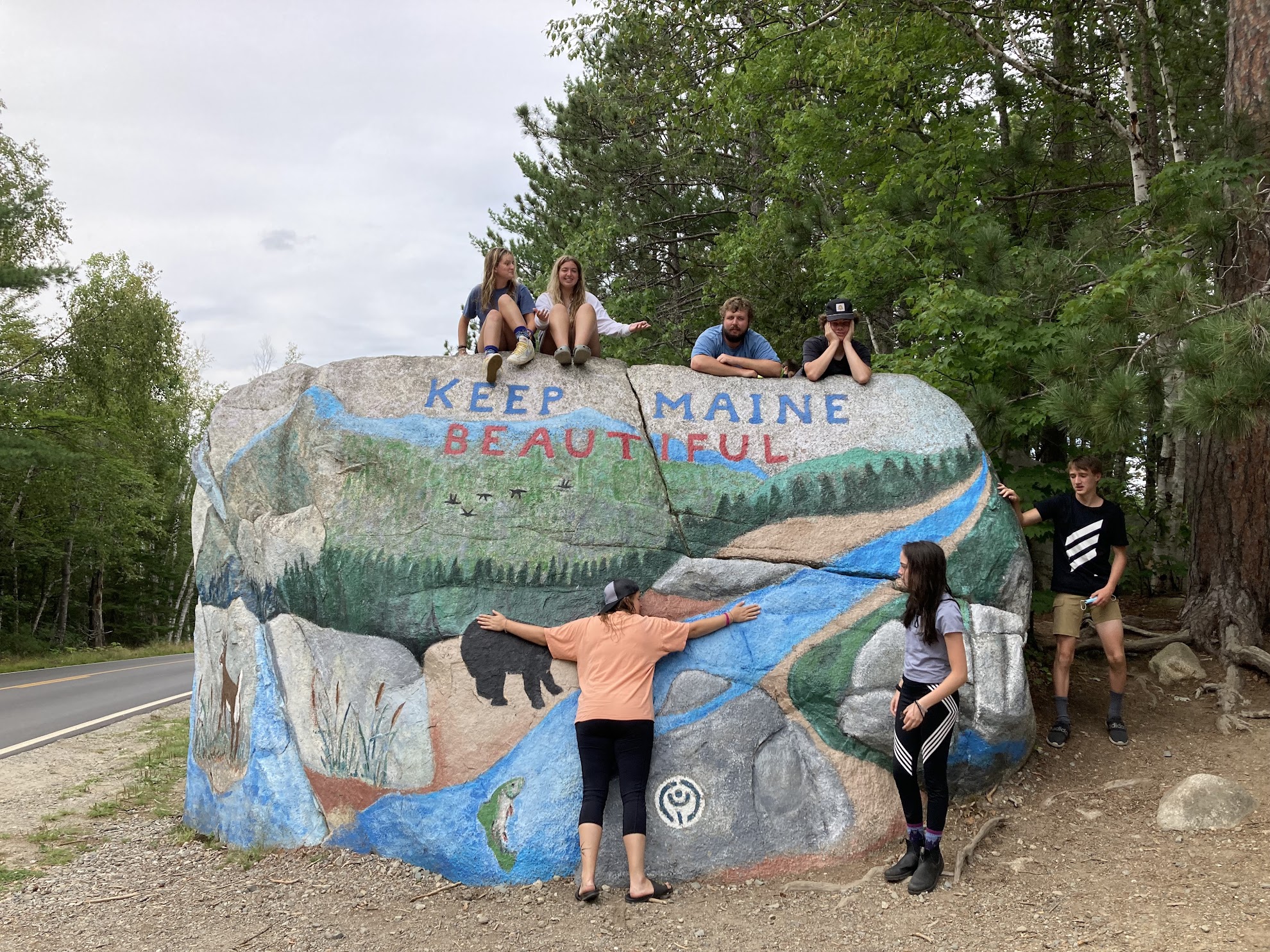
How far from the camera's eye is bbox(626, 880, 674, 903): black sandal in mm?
4109

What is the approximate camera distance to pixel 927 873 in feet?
13.1

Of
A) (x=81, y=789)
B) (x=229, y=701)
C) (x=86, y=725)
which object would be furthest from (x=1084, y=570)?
(x=86, y=725)

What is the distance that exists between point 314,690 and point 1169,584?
9.89 meters

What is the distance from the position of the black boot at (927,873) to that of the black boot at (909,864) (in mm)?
49

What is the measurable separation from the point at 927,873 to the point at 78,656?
1885 cm

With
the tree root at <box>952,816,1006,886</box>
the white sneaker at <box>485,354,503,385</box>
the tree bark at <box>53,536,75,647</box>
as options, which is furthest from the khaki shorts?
the tree bark at <box>53,536,75,647</box>

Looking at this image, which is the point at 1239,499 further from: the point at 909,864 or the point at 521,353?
the point at 521,353

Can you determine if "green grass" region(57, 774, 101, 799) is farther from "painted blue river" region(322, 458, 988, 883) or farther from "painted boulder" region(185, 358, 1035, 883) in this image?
"painted blue river" region(322, 458, 988, 883)

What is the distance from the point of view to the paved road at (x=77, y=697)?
9156mm

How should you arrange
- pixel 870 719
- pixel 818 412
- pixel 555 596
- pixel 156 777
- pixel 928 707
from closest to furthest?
pixel 928 707 < pixel 870 719 < pixel 555 596 < pixel 818 412 < pixel 156 777

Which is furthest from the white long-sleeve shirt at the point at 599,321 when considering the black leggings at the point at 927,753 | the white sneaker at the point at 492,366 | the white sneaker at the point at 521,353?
the black leggings at the point at 927,753

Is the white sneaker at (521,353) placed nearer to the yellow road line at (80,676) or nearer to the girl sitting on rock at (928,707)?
the girl sitting on rock at (928,707)

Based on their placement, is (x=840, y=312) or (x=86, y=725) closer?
(x=840, y=312)

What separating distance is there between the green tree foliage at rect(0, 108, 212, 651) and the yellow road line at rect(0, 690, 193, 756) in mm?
6658
